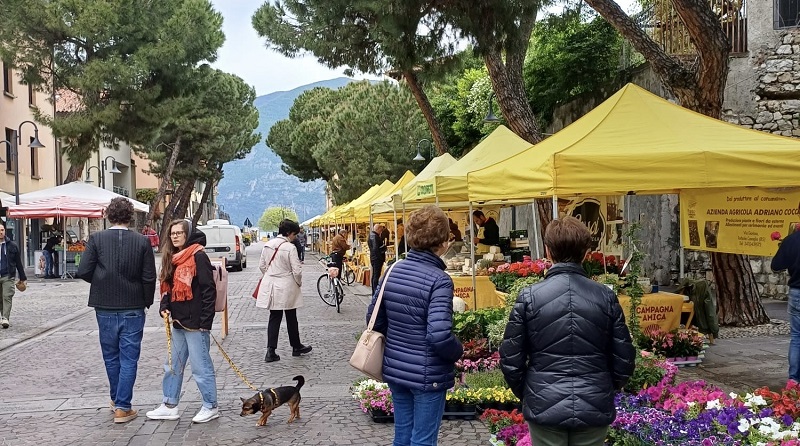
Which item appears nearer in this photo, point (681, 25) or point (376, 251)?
point (681, 25)

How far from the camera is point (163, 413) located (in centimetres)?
621

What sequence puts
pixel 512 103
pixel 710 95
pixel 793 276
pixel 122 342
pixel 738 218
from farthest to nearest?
pixel 512 103, pixel 710 95, pixel 738 218, pixel 793 276, pixel 122 342

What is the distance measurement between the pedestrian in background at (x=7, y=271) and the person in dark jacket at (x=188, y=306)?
631 cm

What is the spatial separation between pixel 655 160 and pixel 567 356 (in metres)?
3.85

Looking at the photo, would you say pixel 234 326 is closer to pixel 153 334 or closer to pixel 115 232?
pixel 153 334

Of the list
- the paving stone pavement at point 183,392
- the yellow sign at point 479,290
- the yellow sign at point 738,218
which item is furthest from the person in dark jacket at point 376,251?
the yellow sign at point 738,218

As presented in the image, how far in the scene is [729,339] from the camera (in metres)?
9.46

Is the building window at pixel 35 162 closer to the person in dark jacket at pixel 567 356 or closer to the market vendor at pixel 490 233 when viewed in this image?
the market vendor at pixel 490 233

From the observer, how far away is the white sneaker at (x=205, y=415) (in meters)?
6.08

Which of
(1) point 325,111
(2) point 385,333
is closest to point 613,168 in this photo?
(2) point 385,333

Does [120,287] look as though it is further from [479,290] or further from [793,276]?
[479,290]

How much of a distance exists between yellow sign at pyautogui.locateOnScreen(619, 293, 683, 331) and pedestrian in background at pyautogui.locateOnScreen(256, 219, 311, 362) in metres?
3.78

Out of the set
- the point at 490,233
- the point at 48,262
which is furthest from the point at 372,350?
the point at 48,262

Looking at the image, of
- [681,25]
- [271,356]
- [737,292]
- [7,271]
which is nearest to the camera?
[271,356]
